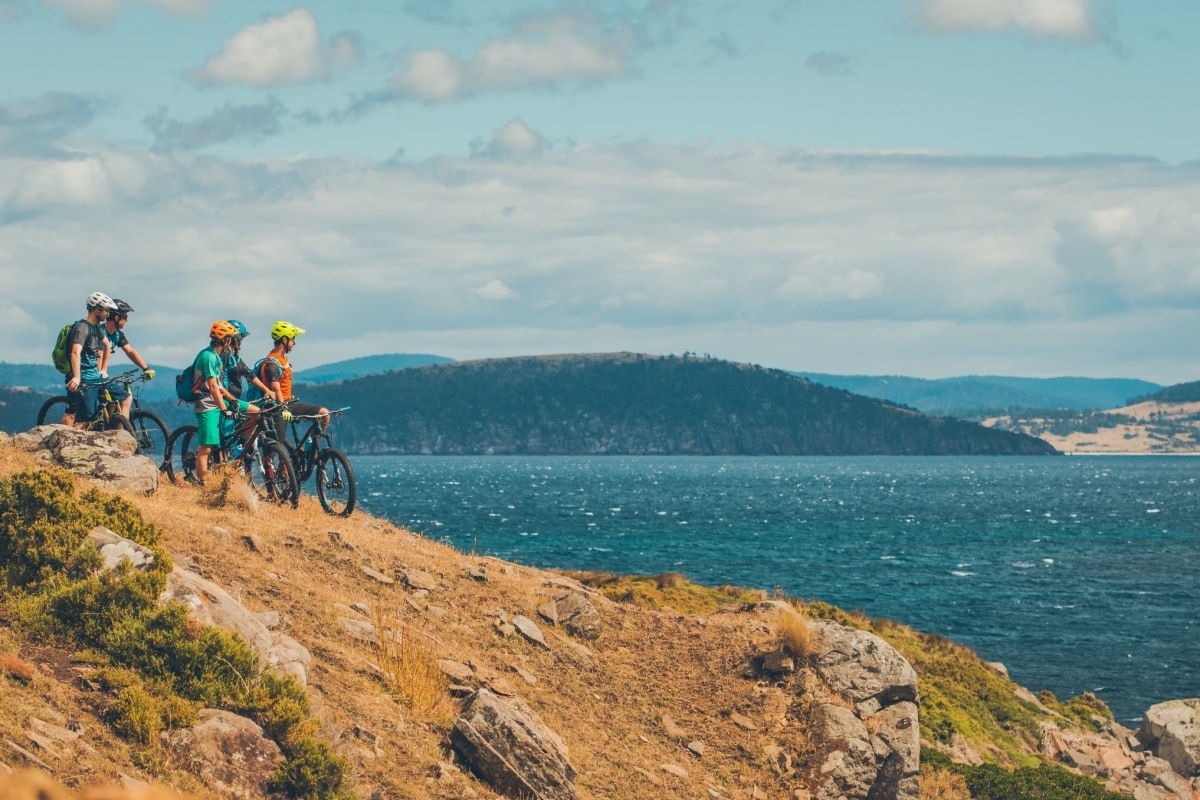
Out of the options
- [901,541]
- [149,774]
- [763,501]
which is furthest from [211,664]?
[763,501]

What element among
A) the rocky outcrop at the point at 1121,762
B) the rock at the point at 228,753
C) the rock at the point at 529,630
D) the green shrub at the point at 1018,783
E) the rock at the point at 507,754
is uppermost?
the rock at the point at 228,753

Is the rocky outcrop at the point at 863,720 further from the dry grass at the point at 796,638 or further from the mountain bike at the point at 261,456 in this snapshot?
the mountain bike at the point at 261,456

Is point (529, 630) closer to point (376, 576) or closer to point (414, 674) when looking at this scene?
point (376, 576)

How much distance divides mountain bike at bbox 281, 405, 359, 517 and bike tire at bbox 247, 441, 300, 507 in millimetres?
191

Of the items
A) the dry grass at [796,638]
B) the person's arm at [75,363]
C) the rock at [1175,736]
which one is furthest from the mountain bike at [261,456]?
the rock at [1175,736]

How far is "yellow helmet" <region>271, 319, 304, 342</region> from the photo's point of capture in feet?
58.0

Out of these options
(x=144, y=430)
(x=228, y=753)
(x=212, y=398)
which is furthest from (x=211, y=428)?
(x=228, y=753)

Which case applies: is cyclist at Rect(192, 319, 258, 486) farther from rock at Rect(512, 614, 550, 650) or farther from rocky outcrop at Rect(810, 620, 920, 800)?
rocky outcrop at Rect(810, 620, 920, 800)

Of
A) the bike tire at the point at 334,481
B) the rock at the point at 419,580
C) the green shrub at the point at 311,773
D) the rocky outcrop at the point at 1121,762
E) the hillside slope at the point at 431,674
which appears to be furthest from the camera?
the rocky outcrop at the point at 1121,762

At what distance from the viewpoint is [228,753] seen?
8969mm

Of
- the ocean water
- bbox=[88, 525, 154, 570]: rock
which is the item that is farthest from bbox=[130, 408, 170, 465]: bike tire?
bbox=[88, 525, 154, 570]: rock

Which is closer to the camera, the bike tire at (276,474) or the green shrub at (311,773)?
the green shrub at (311,773)

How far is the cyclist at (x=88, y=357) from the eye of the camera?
56.9ft

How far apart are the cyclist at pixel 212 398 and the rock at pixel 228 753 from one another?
327 inches
